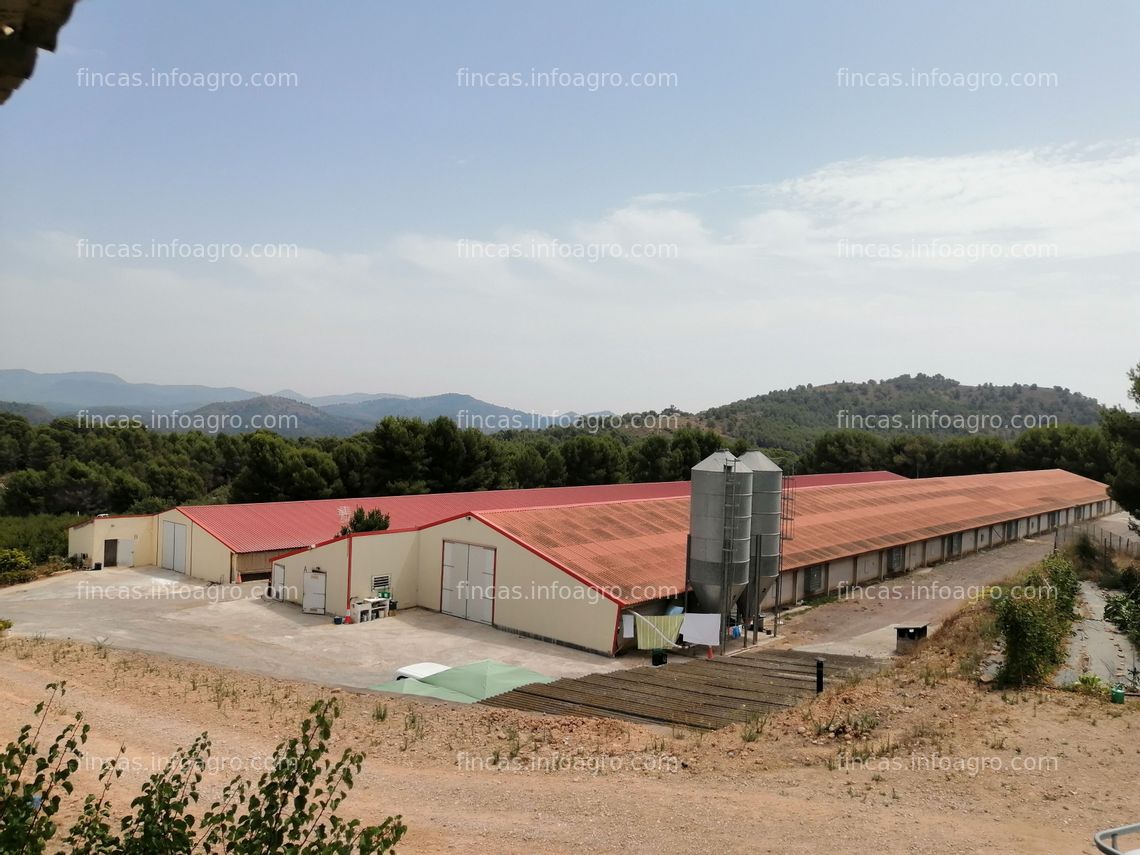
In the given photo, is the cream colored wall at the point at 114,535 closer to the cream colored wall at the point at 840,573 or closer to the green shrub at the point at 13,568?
the green shrub at the point at 13,568

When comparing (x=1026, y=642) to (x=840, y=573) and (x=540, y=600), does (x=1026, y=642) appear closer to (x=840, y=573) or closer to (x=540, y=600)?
(x=540, y=600)

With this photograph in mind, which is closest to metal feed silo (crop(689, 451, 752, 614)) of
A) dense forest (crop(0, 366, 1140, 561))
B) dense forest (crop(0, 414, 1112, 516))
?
dense forest (crop(0, 414, 1112, 516))

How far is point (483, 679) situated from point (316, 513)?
2429 centimetres

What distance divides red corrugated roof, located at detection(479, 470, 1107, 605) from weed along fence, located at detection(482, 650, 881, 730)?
529 cm

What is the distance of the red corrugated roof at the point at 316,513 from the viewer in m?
35.6

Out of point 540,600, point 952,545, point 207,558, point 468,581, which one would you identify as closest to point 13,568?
point 207,558

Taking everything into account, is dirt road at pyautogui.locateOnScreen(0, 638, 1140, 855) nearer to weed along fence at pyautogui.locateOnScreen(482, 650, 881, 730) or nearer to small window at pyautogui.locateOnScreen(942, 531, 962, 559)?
weed along fence at pyautogui.locateOnScreen(482, 650, 881, 730)

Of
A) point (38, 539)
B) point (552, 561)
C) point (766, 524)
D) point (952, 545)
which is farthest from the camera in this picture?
point (952, 545)

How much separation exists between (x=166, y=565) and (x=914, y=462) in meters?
73.8

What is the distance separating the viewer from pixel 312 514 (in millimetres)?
39562

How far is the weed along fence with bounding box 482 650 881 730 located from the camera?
14.9 metres

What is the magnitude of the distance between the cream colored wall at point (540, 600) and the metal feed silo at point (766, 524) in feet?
18.9

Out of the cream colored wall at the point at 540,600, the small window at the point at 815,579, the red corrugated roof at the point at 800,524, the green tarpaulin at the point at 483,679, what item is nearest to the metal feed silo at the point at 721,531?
the red corrugated roof at the point at 800,524

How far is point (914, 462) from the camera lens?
84562 millimetres
